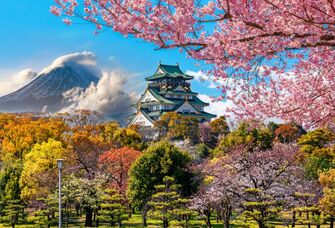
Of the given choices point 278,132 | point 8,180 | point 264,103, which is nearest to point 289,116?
point 264,103

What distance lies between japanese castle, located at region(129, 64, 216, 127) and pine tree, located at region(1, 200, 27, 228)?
33.1 meters

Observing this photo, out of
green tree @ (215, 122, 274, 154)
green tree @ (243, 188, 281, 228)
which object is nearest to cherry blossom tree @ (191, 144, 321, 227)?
green tree @ (243, 188, 281, 228)

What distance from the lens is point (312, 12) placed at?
442 cm

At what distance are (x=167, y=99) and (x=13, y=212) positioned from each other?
130 feet

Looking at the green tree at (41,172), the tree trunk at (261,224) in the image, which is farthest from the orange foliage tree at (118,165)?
the tree trunk at (261,224)

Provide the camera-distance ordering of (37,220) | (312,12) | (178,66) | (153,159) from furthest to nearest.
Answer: (178,66), (37,220), (153,159), (312,12)

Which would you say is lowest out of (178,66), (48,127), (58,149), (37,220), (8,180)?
(37,220)

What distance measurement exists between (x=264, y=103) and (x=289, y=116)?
537 mm

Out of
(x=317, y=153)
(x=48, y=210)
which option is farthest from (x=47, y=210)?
(x=317, y=153)

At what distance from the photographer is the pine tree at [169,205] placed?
17.8 m

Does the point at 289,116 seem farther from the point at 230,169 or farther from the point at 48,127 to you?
the point at 48,127

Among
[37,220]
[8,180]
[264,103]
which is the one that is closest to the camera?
[264,103]

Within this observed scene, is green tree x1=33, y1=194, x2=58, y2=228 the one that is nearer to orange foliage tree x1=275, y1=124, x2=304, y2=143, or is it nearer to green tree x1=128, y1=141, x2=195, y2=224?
green tree x1=128, y1=141, x2=195, y2=224

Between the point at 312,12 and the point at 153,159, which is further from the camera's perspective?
the point at 153,159
